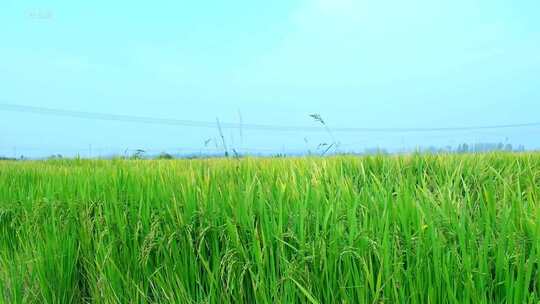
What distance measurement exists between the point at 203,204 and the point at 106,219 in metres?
0.55

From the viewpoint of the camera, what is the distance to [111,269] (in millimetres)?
1686

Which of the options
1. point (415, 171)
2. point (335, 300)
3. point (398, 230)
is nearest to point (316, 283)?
point (335, 300)

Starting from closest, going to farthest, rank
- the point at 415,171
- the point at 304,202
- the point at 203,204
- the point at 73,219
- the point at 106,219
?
1. the point at 304,202
2. the point at 203,204
3. the point at 106,219
4. the point at 73,219
5. the point at 415,171

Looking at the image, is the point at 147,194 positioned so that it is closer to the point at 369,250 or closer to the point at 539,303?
the point at 369,250

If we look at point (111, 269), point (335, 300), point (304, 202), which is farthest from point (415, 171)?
point (111, 269)

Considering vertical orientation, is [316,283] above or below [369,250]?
below

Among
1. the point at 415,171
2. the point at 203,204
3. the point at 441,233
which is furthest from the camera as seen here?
the point at 415,171

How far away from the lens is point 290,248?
136 cm

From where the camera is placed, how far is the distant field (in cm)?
113

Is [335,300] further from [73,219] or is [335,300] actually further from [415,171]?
[415,171]

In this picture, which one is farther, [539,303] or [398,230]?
[398,230]

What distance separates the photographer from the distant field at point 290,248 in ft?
3.70

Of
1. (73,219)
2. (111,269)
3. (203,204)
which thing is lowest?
(111,269)

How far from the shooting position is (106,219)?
1.87 m
